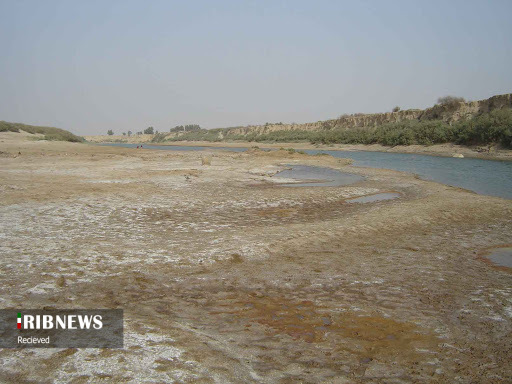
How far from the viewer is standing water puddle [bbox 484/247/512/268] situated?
6529 mm

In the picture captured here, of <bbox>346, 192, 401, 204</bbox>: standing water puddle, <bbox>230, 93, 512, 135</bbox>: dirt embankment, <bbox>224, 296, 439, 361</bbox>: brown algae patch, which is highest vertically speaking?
<bbox>230, 93, 512, 135</bbox>: dirt embankment

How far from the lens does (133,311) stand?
13.8 feet

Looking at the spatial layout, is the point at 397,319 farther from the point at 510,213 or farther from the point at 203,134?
the point at 203,134

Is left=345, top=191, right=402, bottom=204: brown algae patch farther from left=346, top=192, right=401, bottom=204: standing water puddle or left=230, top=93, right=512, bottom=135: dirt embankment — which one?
left=230, top=93, right=512, bottom=135: dirt embankment

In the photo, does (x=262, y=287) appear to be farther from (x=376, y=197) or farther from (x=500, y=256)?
(x=376, y=197)

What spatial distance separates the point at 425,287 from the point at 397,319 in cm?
123

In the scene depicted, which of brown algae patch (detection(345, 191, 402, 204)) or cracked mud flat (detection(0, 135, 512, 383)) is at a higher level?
brown algae patch (detection(345, 191, 402, 204))

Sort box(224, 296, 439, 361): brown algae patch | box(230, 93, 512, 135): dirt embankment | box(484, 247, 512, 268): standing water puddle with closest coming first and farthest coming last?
box(224, 296, 439, 361): brown algae patch < box(484, 247, 512, 268): standing water puddle < box(230, 93, 512, 135): dirt embankment

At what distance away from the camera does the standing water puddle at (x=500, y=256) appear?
653cm

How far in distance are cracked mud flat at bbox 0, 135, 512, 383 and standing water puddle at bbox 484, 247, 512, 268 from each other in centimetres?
29

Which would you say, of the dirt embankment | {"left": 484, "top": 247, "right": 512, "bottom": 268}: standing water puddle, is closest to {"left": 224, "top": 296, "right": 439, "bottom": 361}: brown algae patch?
{"left": 484, "top": 247, "right": 512, "bottom": 268}: standing water puddle

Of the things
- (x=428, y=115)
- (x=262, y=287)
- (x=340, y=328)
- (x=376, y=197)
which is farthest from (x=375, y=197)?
(x=428, y=115)

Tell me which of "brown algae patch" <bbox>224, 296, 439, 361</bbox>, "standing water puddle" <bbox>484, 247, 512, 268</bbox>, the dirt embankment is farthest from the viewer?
the dirt embankment

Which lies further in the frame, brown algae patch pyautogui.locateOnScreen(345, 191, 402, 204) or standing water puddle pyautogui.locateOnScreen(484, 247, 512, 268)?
brown algae patch pyautogui.locateOnScreen(345, 191, 402, 204)
